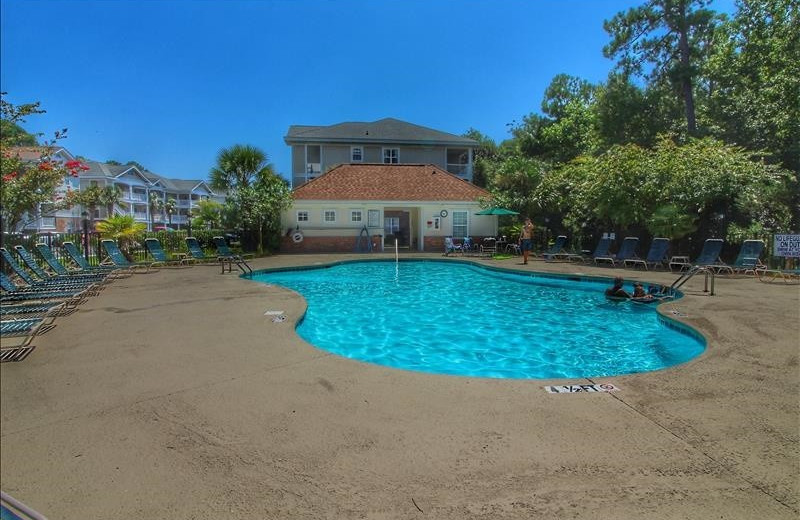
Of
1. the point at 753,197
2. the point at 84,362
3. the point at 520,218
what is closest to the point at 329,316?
the point at 84,362

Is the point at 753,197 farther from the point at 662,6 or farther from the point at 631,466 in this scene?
the point at 662,6

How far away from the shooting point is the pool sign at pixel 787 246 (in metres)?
12.9

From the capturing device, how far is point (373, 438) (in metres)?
3.28

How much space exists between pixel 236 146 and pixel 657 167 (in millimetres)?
17379

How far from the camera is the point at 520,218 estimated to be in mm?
23750

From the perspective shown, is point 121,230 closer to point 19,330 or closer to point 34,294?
point 34,294

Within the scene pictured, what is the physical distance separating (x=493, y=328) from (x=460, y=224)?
660 inches

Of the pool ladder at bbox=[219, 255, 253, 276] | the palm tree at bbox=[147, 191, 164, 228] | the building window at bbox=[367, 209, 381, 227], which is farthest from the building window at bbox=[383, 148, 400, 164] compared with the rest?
the palm tree at bbox=[147, 191, 164, 228]

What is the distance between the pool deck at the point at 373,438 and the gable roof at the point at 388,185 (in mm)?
19545

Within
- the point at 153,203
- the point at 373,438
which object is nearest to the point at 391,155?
the point at 373,438

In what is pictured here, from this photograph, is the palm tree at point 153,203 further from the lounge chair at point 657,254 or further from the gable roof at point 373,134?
the lounge chair at point 657,254

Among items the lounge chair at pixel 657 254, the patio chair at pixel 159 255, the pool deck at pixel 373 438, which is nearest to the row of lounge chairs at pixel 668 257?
the lounge chair at pixel 657 254

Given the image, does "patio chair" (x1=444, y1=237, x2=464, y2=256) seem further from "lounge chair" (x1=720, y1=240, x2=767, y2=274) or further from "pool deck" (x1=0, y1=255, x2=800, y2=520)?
"pool deck" (x1=0, y1=255, x2=800, y2=520)

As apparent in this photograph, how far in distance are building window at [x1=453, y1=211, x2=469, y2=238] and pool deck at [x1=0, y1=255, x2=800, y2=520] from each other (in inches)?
783
